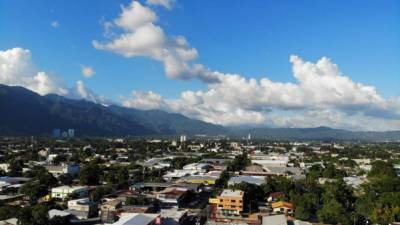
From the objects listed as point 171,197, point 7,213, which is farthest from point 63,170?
point 7,213

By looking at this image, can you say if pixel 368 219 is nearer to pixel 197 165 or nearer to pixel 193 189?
pixel 193 189

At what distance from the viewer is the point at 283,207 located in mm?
24406

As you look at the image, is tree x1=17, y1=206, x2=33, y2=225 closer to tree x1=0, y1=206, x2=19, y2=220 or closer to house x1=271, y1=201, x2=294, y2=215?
tree x1=0, y1=206, x2=19, y2=220

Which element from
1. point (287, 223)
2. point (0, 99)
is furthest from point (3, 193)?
point (0, 99)

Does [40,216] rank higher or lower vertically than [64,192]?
higher

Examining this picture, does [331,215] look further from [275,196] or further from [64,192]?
[64,192]

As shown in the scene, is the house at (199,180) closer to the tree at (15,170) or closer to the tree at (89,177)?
the tree at (89,177)

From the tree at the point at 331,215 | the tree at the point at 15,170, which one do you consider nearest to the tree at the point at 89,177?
the tree at the point at 15,170

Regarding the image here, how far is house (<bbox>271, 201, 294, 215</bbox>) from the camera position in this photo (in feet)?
79.5

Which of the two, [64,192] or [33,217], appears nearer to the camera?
[33,217]

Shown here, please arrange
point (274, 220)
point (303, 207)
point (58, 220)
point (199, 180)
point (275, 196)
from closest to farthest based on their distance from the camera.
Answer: point (58, 220) → point (274, 220) → point (303, 207) → point (275, 196) → point (199, 180)

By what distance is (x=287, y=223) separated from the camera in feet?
66.7

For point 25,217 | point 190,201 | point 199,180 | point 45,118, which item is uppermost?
point 45,118

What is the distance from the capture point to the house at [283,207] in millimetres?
24234
